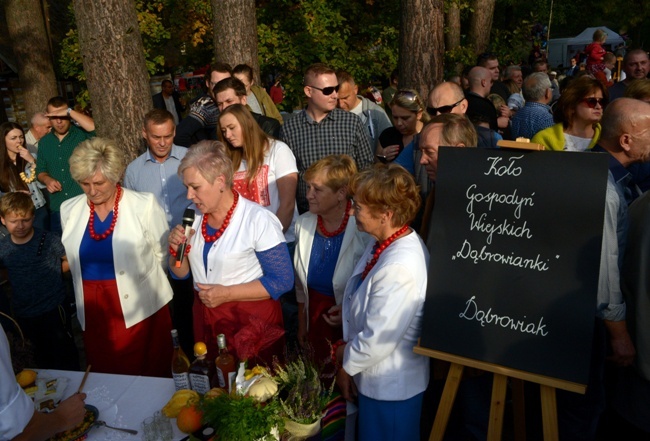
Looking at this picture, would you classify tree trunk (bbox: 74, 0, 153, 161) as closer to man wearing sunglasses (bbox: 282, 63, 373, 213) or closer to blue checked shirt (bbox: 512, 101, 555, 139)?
man wearing sunglasses (bbox: 282, 63, 373, 213)

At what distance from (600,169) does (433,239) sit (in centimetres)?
76

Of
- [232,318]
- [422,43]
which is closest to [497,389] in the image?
[232,318]

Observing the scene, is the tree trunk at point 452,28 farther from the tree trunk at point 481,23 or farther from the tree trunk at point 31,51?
the tree trunk at point 31,51

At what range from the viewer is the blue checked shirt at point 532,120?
17.5ft

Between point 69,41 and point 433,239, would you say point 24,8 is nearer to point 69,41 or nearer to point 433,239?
point 69,41

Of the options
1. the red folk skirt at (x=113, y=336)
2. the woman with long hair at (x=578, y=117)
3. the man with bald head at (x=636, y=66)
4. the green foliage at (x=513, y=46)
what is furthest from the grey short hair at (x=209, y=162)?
the green foliage at (x=513, y=46)

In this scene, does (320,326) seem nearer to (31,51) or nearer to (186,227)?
(186,227)

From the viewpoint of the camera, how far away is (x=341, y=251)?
10.4 feet

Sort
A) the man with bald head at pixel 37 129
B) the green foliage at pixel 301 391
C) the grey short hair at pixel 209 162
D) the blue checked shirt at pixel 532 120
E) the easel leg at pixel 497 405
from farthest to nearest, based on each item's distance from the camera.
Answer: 1. the man with bald head at pixel 37 129
2. the blue checked shirt at pixel 532 120
3. the grey short hair at pixel 209 162
4. the easel leg at pixel 497 405
5. the green foliage at pixel 301 391

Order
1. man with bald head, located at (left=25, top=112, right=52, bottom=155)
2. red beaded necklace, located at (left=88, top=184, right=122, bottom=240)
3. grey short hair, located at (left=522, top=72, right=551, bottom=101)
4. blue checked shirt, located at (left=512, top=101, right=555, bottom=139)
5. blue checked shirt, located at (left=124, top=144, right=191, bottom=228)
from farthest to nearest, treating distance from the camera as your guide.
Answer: man with bald head, located at (left=25, top=112, right=52, bottom=155), grey short hair, located at (left=522, top=72, right=551, bottom=101), blue checked shirt, located at (left=512, top=101, right=555, bottom=139), blue checked shirt, located at (left=124, top=144, right=191, bottom=228), red beaded necklace, located at (left=88, top=184, right=122, bottom=240)

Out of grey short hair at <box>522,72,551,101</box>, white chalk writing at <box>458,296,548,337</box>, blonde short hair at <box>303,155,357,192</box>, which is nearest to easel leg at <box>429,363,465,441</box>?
white chalk writing at <box>458,296,548,337</box>

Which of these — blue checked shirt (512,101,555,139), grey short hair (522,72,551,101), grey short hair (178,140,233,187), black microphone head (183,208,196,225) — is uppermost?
grey short hair (522,72,551,101)

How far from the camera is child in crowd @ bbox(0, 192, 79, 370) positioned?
154 inches

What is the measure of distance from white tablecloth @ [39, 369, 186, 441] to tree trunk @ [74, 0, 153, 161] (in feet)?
9.47
